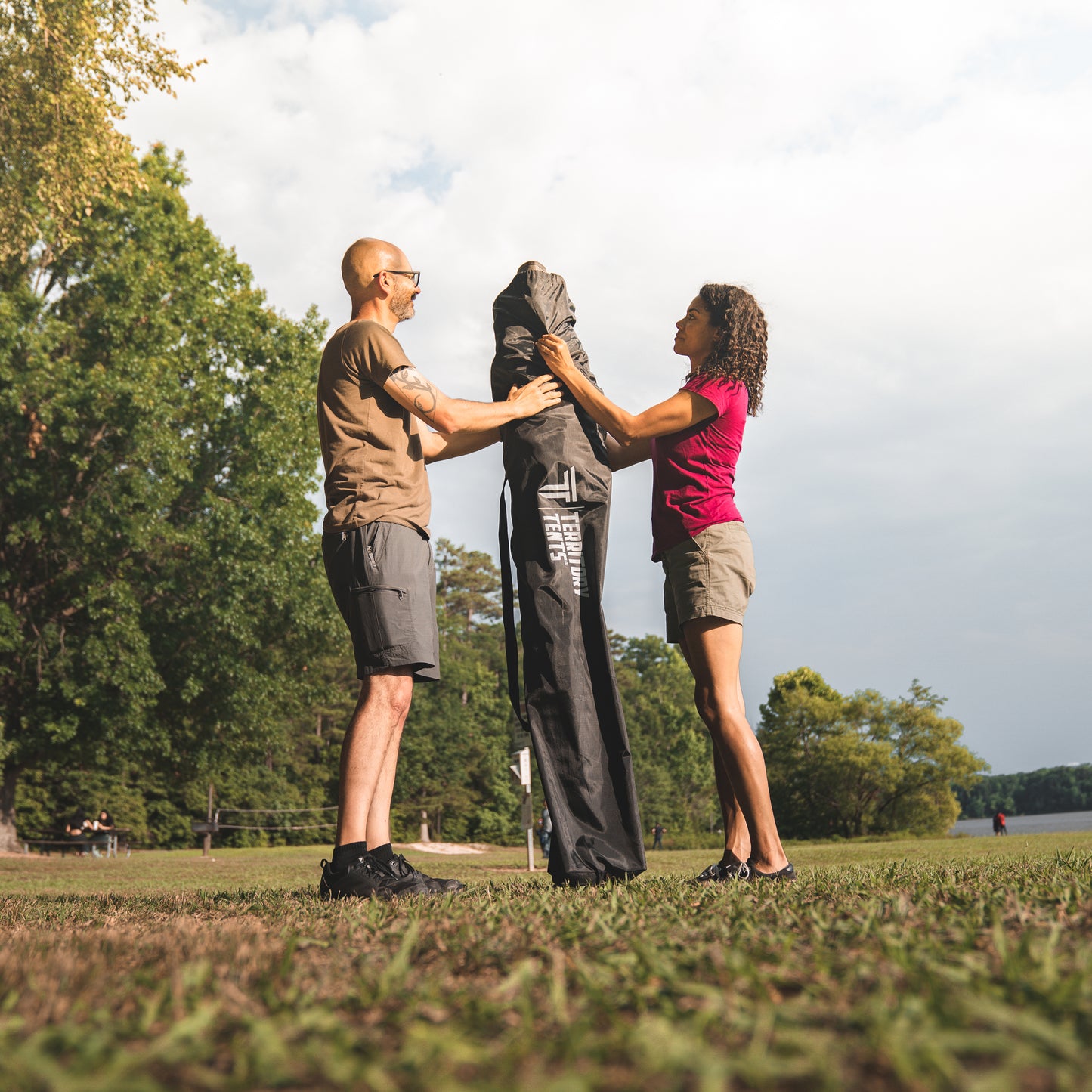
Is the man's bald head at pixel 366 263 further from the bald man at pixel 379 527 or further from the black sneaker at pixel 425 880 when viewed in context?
the black sneaker at pixel 425 880

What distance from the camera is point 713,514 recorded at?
14.5ft

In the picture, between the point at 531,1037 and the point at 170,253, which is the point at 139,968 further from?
the point at 170,253

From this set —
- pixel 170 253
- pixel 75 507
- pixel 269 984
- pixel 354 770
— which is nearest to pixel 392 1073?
pixel 269 984

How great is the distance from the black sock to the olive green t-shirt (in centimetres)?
129

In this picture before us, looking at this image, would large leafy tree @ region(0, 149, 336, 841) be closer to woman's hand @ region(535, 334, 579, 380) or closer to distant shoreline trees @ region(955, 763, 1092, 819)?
woman's hand @ region(535, 334, 579, 380)

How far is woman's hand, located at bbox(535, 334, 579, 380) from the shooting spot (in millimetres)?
4602

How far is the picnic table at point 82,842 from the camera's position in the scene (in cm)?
2848

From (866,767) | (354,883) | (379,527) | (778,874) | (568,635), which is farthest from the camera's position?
(866,767)

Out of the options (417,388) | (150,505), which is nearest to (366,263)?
(417,388)

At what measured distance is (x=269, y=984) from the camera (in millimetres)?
1600

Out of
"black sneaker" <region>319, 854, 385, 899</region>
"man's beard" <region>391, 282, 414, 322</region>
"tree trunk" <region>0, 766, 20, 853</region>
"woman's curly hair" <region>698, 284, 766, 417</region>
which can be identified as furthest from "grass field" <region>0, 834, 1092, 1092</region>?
"tree trunk" <region>0, 766, 20, 853</region>

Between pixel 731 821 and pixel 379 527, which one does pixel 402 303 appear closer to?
pixel 379 527

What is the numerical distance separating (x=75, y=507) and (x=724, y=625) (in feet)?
54.3

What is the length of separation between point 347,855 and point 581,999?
254 centimetres
